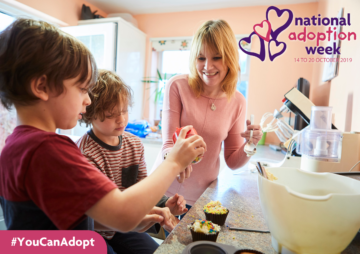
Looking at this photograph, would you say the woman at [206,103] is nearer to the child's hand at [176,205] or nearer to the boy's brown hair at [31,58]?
the child's hand at [176,205]

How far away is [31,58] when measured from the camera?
52cm

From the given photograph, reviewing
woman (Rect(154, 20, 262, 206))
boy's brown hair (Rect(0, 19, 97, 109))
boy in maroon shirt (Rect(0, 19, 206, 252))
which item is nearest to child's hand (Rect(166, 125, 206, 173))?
boy in maroon shirt (Rect(0, 19, 206, 252))

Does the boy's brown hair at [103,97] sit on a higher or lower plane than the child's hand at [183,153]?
higher

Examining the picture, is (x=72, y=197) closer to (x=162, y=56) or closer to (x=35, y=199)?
(x=35, y=199)

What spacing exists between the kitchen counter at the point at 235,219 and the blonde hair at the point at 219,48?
1.54 ft

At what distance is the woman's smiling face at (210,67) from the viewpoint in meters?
1.20

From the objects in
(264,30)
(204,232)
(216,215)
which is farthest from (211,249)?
(264,30)

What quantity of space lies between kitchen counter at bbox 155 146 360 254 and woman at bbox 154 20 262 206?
0.40ft

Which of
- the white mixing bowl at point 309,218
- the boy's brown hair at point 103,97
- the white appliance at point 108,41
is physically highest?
the white appliance at point 108,41

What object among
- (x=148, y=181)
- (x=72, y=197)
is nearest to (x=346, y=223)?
(x=148, y=181)

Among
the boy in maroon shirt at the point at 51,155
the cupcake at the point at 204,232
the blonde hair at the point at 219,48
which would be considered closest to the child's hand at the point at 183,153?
the boy in maroon shirt at the point at 51,155

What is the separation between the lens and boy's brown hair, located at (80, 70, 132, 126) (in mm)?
921

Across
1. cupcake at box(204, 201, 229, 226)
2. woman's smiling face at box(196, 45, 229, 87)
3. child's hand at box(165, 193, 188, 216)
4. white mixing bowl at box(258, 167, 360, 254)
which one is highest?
woman's smiling face at box(196, 45, 229, 87)

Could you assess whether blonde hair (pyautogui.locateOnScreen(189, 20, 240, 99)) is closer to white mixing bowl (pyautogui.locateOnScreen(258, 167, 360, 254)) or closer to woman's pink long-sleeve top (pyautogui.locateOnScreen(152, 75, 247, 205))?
woman's pink long-sleeve top (pyautogui.locateOnScreen(152, 75, 247, 205))
